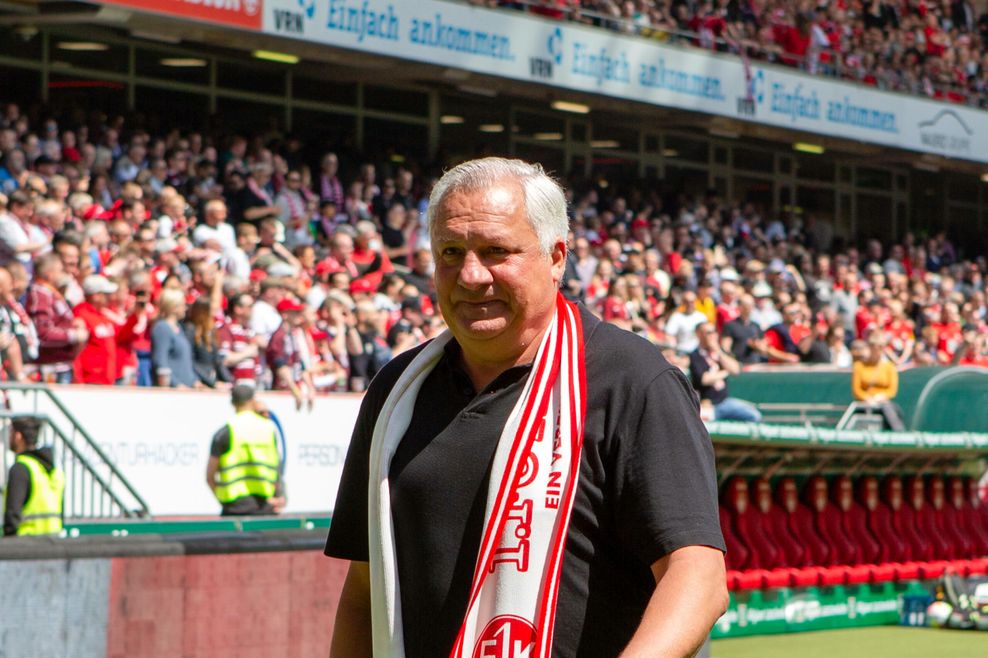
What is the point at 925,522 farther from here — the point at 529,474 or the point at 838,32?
the point at 838,32

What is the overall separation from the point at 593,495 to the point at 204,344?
10.6m

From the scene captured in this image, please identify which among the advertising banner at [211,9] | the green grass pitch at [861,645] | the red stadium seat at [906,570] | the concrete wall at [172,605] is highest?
the advertising banner at [211,9]

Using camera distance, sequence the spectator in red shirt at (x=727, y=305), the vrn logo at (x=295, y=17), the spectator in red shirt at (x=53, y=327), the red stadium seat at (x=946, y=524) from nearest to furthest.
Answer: the spectator in red shirt at (x=53, y=327), the red stadium seat at (x=946, y=524), the spectator in red shirt at (x=727, y=305), the vrn logo at (x=295, y=17)

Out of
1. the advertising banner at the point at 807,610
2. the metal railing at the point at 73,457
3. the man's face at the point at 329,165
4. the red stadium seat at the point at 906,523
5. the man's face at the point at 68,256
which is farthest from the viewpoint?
the man's face at the point at 329,165

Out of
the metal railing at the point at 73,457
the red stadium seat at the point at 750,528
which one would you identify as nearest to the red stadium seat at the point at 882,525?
the red stadium seat at the point at 750,528

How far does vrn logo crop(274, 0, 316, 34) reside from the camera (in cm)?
2075

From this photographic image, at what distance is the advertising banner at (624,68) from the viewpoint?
21.9 m

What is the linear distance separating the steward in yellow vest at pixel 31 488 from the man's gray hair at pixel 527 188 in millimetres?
7022

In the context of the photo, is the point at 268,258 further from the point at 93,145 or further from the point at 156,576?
the point at 156,576

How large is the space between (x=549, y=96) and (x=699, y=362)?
1168 cm

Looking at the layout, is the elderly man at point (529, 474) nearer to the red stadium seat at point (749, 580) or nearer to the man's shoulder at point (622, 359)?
the man's shoulder at point (622, 359)

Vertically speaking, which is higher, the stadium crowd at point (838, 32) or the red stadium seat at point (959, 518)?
the stadium crowd at point (838, 32)

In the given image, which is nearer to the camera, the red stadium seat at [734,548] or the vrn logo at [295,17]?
the red stadium seat at [734,548]

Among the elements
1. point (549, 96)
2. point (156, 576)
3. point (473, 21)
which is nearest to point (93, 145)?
point (473, 21)
